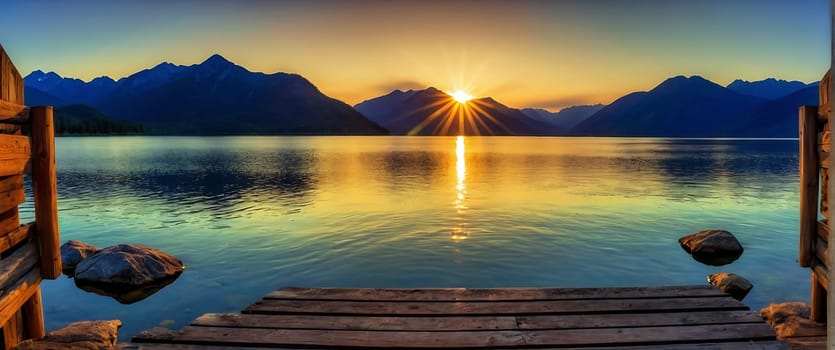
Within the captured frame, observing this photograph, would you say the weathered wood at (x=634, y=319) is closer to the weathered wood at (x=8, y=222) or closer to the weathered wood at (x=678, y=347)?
the weathered wood at (x=678, y=347)

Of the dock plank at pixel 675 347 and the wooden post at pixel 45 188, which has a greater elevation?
the wooden post at pixel 45 188

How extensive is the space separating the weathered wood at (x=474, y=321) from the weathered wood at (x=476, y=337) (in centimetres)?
17

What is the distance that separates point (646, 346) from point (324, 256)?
45.0 feet

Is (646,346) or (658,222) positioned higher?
(646,346)

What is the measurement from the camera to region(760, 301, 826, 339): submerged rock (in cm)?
848

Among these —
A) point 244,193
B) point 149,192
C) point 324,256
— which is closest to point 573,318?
point 324,256

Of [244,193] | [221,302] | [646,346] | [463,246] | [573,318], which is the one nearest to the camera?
[646,346]

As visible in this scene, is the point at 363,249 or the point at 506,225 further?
the point at 506,225

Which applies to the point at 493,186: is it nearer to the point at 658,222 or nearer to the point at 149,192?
the point at 658,222

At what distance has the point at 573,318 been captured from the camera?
24.1 ft

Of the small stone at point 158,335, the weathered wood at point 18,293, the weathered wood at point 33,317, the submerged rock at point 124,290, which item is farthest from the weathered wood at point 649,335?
the submerged rock at point 124,290

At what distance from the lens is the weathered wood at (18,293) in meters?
6.62

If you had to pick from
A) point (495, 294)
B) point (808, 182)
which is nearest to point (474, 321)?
point (495, 294)

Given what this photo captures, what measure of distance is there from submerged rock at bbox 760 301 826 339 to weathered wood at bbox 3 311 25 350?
11453mm
